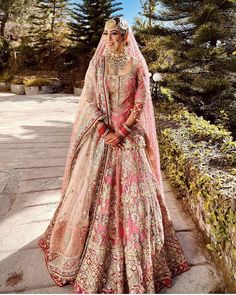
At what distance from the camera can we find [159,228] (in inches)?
90.6

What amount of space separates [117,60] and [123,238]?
48.2 inches

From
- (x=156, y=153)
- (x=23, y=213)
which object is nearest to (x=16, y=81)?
(x=23, y=213)

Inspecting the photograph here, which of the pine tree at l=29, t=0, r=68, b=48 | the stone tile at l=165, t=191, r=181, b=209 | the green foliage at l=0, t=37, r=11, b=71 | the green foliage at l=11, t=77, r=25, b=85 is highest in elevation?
the pine tree at l=29, t=0, r=68, b=48

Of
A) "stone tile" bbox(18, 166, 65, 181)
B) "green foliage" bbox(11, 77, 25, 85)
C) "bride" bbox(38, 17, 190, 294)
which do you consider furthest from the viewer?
"green foliage" bbox(11, 77, 25, 85)

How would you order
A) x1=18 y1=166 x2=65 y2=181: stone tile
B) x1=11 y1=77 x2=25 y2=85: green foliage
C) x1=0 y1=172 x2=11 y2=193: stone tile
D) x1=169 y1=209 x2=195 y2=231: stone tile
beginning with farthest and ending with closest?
x1=11 y1=77 x2=25 y2=85: green foliage → x1=18 y1=166 x2=65 y2=181: stone tile → x1=0 y1=172 x2=11 y2=193: stone tile → x1=169 y1=209 x2=195 y2=231: stone tile

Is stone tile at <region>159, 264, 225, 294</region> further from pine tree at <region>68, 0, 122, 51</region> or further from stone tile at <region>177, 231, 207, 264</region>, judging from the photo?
pine tree at <region>68, 0, 122, 51</region>

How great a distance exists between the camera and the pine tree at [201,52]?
665cm

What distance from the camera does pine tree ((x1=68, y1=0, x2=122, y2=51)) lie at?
15117mm

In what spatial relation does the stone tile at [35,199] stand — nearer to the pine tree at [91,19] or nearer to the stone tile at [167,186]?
the stone tile at [167,186]

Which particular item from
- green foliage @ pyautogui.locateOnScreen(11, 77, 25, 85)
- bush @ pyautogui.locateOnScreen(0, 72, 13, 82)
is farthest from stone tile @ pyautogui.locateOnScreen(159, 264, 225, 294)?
bush @ pyautogui.locateOnScreen(0, 72, 13, 82)

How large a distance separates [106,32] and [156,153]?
977mm

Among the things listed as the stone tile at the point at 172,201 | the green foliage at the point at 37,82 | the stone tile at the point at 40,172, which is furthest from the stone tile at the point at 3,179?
the green foliage at the point at 37,82

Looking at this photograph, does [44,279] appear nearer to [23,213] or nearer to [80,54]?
[23,213]

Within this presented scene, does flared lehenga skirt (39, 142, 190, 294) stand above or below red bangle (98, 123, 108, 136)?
below
